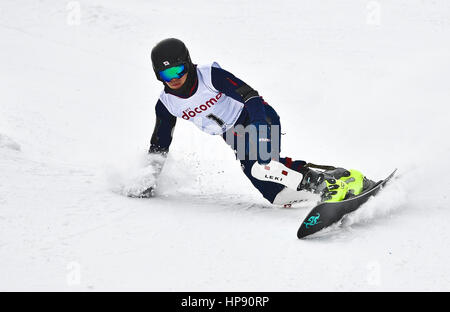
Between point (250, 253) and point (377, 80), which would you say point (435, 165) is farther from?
point (377, 80)

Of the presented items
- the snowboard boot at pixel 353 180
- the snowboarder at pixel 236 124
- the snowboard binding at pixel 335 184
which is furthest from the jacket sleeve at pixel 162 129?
the snowboard boot at pixel 353 180

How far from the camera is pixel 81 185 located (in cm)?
422

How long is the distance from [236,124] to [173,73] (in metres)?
0.73

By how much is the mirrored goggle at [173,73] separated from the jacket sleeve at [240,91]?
0.26m

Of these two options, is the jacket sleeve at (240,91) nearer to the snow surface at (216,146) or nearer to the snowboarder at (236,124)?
the snowboarder at (236,124)

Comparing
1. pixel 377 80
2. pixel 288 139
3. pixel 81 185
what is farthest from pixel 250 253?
pixel 377 80

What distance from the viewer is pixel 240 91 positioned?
4.04 metres

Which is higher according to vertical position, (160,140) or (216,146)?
(216,146)

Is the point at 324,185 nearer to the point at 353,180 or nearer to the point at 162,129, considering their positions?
the point at 353,180

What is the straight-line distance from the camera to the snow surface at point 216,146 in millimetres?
2891

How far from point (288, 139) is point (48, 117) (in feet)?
10.5

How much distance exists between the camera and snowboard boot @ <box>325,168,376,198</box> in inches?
164

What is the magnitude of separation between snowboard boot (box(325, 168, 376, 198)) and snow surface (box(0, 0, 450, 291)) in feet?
0.70

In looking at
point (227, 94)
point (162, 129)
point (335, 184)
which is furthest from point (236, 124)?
point (335, 184)
